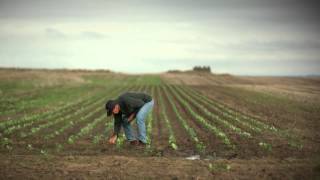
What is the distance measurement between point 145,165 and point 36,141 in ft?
17.5

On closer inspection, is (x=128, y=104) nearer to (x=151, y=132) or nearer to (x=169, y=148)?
(x=169, y=148)

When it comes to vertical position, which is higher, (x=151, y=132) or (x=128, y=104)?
(x=128, y=104)

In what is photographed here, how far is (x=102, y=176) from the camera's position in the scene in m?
9.45

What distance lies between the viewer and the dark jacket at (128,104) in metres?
12.3

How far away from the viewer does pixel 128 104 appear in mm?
12359

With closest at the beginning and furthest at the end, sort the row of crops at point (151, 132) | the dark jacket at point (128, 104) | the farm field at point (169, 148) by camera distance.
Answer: the farm field at point (169, 148) < the dark jacket at point (128, 104) < the row of crops at point (151, 132)

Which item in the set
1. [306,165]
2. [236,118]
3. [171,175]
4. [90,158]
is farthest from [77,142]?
[236,118]

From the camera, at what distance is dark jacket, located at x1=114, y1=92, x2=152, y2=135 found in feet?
40.4

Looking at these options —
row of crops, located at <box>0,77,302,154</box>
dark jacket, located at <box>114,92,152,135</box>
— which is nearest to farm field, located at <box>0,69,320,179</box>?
row of crops, located at <box>0,77,302,154</box>

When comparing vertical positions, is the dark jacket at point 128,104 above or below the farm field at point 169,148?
above

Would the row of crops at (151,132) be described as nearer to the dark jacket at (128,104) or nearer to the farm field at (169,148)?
the farm field at (169,148)

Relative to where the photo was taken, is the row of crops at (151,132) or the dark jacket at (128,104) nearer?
the dark jacket at (128,104)

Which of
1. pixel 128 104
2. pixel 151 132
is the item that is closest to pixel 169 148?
pixel 128 104

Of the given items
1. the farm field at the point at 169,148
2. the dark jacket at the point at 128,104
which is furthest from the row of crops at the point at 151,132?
the dark jacket at the point at 128,104
